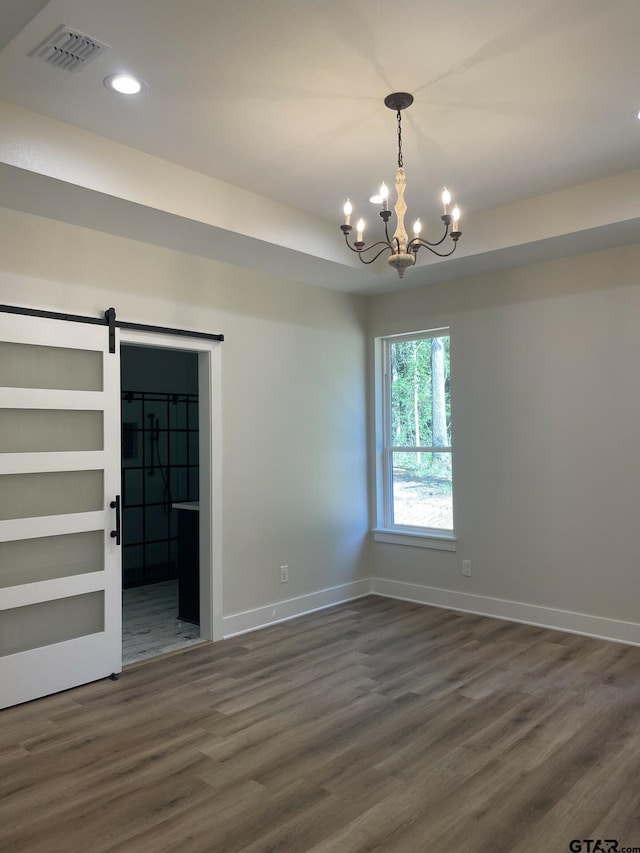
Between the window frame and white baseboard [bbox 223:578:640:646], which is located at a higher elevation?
the window frame

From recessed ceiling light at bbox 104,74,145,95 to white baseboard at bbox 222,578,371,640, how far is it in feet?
11.0

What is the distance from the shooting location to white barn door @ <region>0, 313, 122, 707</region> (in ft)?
11.3

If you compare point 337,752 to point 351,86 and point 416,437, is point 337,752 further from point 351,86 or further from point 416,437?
point 416,437

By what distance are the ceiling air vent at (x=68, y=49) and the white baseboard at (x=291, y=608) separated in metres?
3.48

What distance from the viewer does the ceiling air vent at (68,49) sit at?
2451 mm

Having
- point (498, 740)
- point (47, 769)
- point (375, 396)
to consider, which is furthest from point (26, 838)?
point (375, 396)

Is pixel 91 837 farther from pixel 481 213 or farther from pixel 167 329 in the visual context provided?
pixel 481 213

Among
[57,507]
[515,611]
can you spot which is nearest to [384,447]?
[515,611]

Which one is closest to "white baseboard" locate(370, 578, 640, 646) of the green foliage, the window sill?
the window sill

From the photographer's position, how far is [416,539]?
217 inches

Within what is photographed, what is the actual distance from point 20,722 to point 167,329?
2.42 metres

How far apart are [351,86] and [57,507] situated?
271 centimetres

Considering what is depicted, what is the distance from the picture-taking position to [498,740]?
2.98 metres

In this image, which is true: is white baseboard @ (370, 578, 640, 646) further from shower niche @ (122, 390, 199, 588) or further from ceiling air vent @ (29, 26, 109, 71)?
ceiling air vent @ (29, 26, 109, 71)
